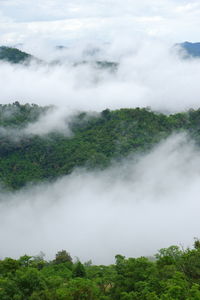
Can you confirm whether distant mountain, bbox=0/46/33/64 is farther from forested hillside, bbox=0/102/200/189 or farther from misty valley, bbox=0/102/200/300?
forested hillside, bbox=0/102/200/189

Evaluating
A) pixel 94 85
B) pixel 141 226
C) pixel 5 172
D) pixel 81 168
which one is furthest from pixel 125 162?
pixel 94 85

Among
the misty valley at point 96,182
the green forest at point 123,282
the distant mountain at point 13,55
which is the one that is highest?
the distant mountain at point 13,55

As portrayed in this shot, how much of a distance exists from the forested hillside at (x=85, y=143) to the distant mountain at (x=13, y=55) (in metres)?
64.9

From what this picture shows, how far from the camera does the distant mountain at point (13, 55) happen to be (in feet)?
484

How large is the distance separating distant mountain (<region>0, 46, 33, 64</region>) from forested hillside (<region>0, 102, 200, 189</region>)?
6488 centimetres

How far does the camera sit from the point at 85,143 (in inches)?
3297

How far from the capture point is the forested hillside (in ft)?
263

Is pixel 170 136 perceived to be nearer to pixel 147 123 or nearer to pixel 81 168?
pixel 147 123

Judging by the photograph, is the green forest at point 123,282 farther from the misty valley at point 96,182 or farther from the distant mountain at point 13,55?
the distant mountain at point 13,55

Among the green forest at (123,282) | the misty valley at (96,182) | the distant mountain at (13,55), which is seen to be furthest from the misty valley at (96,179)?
the distant mountain at (13,55)

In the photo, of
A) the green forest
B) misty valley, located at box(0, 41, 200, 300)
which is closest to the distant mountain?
misty valley, located at box(0, 41, 200, 300)

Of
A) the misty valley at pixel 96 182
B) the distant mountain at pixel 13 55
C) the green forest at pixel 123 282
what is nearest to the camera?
the green forest at pixel 123 282

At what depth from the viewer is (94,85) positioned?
17450 cm

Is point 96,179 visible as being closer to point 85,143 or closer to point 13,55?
point 85,143
